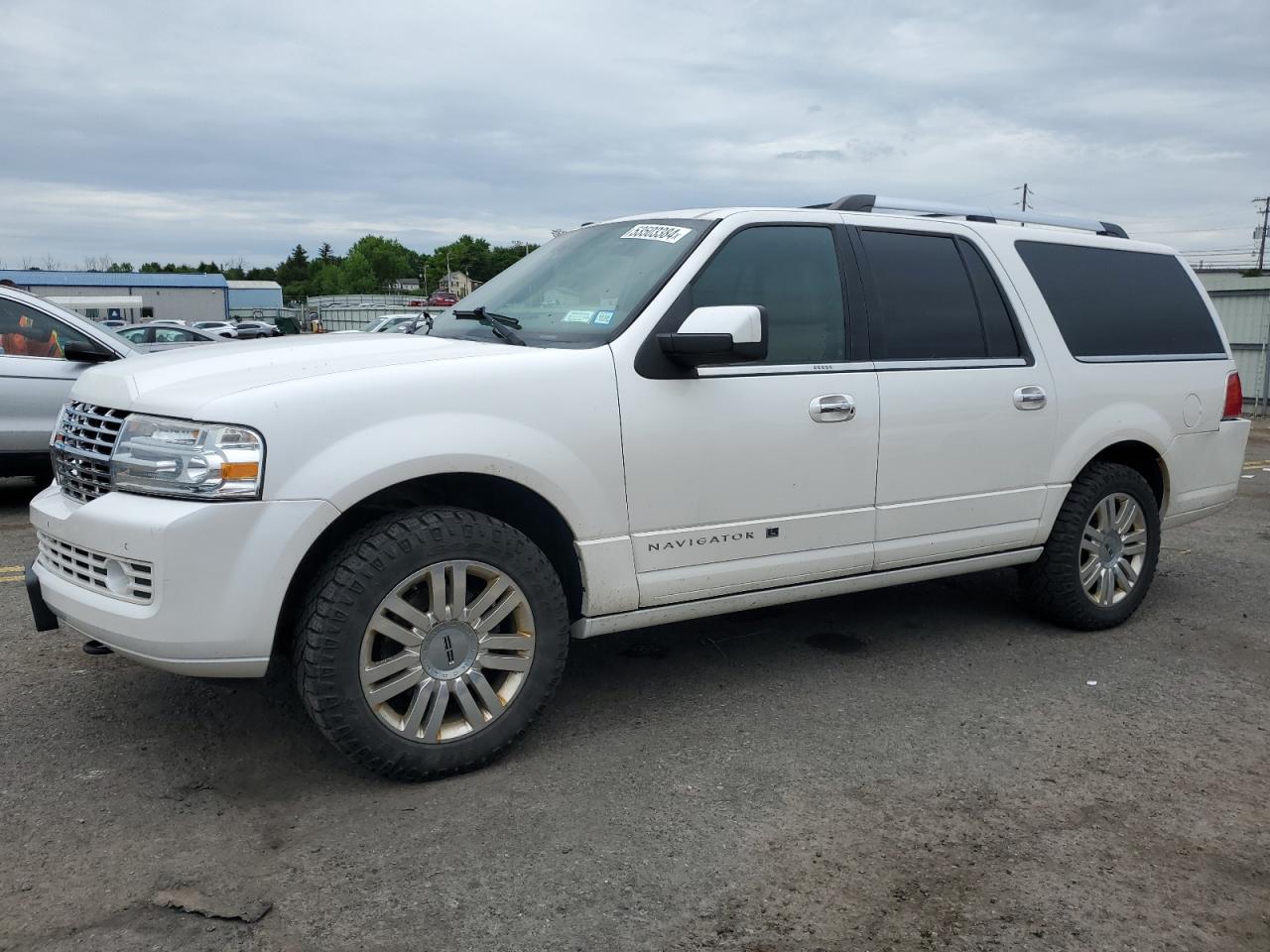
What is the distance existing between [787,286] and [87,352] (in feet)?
15.0

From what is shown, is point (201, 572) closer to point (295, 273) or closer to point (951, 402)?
point (951, 402)

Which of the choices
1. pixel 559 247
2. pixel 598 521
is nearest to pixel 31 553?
pixel 559 247

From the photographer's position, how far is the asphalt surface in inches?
103

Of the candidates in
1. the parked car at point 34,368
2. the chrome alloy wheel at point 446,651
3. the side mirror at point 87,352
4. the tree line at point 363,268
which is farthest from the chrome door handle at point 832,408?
the tree line at point 363,268

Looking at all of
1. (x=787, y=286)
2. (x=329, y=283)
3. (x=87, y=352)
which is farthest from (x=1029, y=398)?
(x=329, y=283)

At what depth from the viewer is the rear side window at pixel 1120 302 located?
4855 millimetres

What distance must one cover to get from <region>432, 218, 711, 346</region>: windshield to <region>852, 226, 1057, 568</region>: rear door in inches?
34.4

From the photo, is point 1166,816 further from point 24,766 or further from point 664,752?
point 24,766

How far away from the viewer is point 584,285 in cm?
401

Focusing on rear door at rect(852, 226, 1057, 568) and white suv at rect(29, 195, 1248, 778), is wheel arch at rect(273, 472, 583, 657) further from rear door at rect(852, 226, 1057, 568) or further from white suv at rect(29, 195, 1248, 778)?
rear door at rect(852, 226, 1057, 568)

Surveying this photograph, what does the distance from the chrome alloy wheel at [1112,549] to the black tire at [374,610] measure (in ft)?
9.06

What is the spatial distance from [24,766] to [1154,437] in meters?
4.79

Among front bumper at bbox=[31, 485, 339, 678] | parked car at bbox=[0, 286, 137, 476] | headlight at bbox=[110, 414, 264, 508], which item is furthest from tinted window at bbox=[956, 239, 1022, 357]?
parked car at bbox=[0, 286, 137, 476]

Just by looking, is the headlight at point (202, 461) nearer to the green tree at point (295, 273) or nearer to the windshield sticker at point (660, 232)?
the windshield sticker at point (660, 232)
